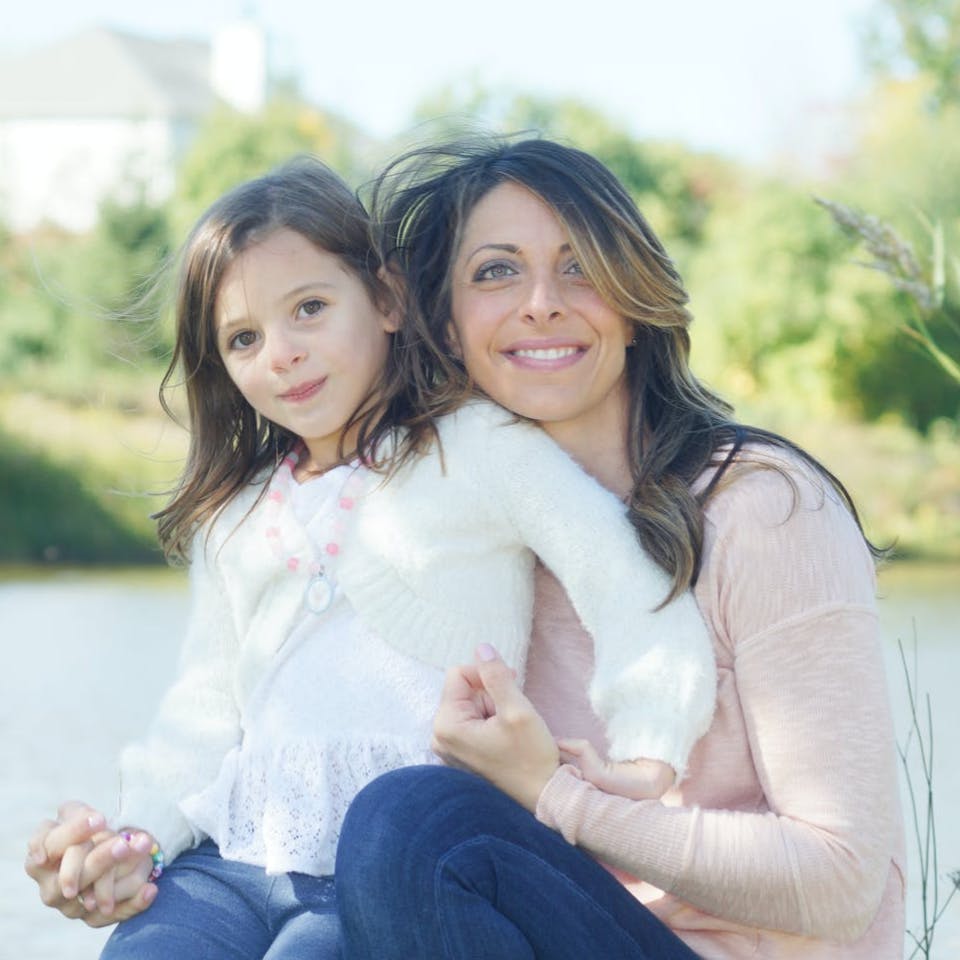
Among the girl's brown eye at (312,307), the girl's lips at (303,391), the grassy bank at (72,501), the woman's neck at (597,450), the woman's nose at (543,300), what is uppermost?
the woman's nose at (543,300)

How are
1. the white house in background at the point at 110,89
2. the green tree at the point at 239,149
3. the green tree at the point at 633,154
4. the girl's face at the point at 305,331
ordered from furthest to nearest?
the white house in background at the point at 110,89
the green tree at the point at 633,154
the green tree at the point at 239,149
the girl's face at the point at 305,331

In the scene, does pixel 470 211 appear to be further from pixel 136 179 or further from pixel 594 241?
pixel 136 179

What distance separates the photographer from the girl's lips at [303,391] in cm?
214

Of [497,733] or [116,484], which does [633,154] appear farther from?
[497,733]

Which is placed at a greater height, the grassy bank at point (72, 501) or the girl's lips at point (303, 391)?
the girl's lips at point (303, 391)

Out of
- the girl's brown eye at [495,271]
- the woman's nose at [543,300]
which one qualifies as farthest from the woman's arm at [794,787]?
the girl's brown eye at [495,271]

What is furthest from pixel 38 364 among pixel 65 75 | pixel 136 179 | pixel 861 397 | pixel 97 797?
pixel 65 75

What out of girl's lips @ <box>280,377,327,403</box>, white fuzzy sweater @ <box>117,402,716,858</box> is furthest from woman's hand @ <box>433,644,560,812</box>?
girl's lips @ <box>280,377,327,403</box>

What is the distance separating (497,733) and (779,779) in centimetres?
32

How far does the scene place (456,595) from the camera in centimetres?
203

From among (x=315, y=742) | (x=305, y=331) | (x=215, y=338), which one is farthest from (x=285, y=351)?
(x=315, y=742)

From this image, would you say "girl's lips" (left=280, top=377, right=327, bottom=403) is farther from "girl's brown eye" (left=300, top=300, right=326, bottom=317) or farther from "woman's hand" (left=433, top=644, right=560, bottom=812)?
"woman's hand" (left=433, top=644, right=560, bottom=812)

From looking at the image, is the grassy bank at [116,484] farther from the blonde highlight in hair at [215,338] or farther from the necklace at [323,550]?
the necklace at [323,550]

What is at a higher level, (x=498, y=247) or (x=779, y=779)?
(x=498, y=247)
